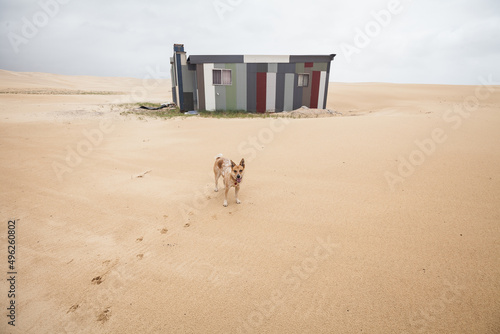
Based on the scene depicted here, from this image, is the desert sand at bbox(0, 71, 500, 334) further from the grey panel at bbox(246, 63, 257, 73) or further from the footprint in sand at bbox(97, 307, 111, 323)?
the grey panel at bbox(246, 63, 257, 73)

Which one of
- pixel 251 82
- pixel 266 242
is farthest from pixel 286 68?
pixel 266 242

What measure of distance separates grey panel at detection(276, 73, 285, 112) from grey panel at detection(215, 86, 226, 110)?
3.91 m

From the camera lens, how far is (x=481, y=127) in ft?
22.0

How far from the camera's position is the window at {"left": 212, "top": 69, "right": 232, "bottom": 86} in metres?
15.4

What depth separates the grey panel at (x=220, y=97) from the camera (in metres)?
15.7

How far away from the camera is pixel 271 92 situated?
52.5 ft

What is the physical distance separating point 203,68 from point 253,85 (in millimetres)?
3641

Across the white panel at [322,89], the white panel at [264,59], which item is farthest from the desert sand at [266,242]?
the white panel at [322,89]

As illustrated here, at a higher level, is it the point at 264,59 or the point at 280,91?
the point at 264,59

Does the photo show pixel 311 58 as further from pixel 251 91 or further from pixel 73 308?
pixel 73 308

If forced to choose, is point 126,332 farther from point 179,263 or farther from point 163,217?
point 163,217

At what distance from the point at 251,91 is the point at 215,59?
323 centimetres

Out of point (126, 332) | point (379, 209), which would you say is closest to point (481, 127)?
point (379, 209)

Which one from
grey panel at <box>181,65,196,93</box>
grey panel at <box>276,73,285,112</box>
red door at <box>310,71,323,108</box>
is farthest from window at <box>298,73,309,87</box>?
grey panel at <box>181,65,196,93</box>
